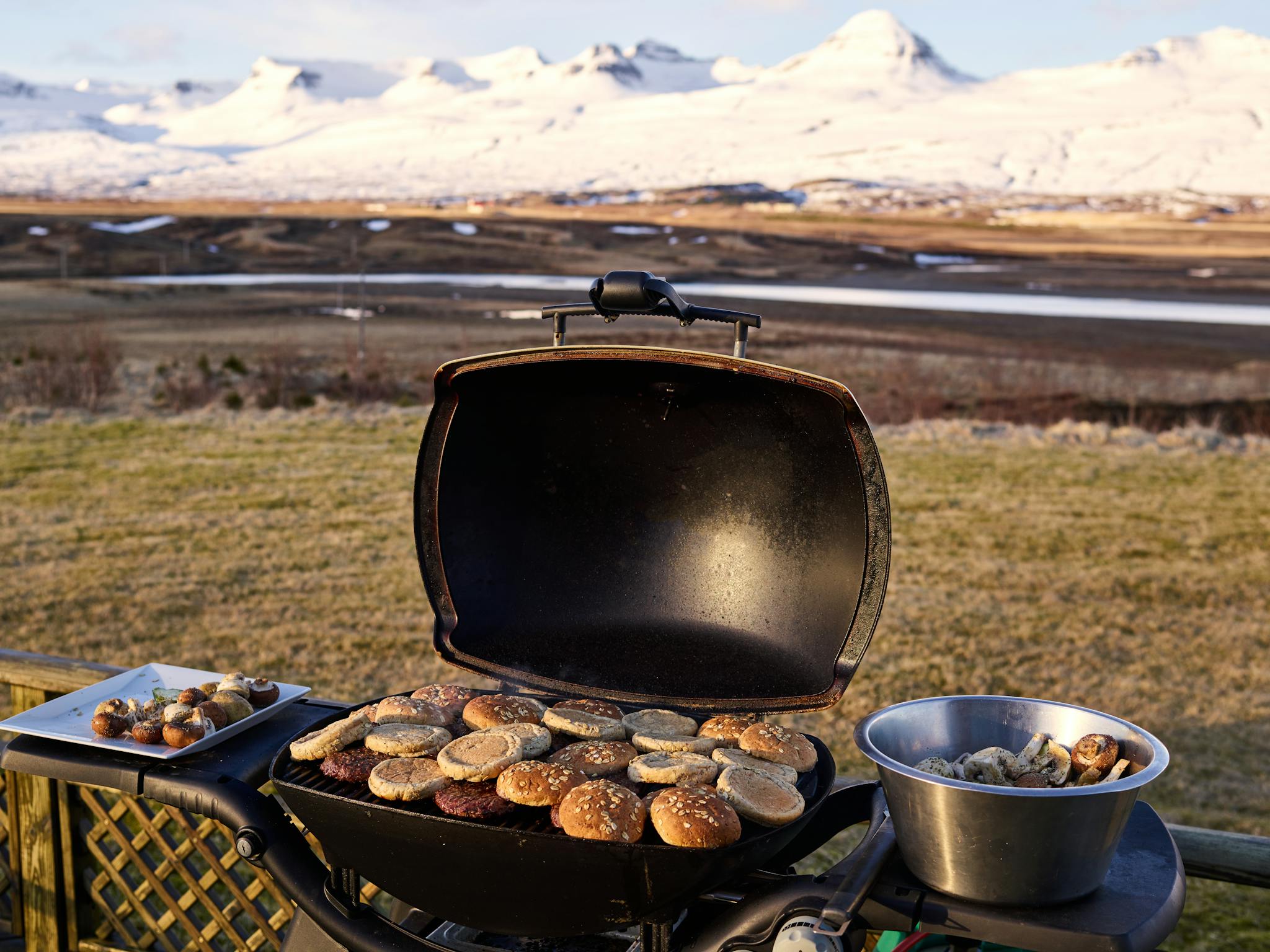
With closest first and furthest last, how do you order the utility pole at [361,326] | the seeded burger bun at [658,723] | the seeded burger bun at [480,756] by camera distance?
the seeded burger bun at [480,756] → the seeded burger bun at [658,723] → the utility pole at [361,326]

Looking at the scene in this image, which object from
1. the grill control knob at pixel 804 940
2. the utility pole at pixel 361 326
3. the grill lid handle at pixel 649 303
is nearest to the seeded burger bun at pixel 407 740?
the grill control knob at pixel 804 940

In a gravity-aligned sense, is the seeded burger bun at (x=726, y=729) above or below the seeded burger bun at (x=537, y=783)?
below

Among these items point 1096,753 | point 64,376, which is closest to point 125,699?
point 1096,753

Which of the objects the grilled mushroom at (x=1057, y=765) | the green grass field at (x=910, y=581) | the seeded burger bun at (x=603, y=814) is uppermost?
the grilled mushroom at (x=1057, y=765)

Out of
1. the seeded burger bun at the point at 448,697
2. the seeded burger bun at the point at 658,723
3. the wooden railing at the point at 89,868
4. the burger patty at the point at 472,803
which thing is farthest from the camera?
the wooden railing at the point at 89,868

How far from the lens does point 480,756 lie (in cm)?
172

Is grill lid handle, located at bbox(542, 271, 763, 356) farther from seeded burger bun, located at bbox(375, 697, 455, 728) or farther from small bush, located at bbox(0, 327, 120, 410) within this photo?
small bush, located at bbox(0, 327, 120, 410)

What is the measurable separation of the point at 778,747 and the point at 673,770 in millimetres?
227

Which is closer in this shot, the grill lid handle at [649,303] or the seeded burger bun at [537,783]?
the seeded burger bun at [537,783]

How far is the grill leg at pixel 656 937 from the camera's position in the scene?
160 centimetres

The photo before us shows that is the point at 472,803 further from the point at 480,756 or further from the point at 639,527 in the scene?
the point at 639,527

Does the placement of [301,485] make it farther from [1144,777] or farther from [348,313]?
[348,313]

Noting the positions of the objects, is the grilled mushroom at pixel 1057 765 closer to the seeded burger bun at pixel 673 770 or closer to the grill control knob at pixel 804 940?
the grill control knob at pixel 804 940

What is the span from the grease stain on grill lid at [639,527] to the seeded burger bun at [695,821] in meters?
0.40
